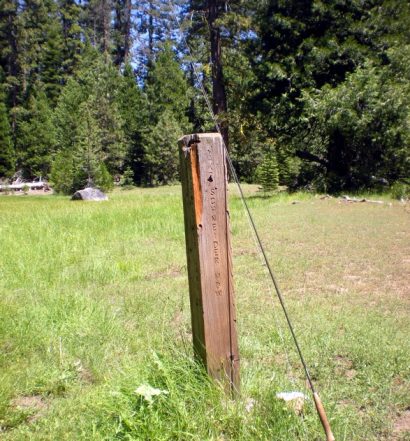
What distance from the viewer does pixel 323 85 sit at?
14102 millimetres

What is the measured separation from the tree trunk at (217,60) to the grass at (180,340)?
36.6 ft

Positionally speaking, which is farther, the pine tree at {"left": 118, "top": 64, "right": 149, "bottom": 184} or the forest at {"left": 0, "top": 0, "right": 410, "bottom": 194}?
the pine tree at {"left": 118, "top": 64, "right": 149, "bottom": 184}

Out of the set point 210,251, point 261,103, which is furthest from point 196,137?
point 261,103

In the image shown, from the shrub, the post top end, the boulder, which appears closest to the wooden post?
the post top end

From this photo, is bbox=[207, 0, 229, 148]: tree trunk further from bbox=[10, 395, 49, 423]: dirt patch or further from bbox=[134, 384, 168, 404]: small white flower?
bbox=[134, 384, 168, 404]: small white flower

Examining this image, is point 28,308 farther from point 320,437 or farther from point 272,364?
point 320,437

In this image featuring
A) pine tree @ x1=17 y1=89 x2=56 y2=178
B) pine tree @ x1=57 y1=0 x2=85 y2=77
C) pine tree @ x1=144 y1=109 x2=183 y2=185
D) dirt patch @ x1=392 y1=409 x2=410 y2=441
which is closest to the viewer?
dirt patch @ x1=392 y1=409 x2=410 y2=441

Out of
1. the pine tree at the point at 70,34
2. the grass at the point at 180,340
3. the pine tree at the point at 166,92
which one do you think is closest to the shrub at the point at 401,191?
the grass at the point at 180,340

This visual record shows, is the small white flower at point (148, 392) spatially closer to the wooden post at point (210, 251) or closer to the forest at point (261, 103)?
the wooden post at point (210, 251)

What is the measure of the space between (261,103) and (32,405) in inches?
543

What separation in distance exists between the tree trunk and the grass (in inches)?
439

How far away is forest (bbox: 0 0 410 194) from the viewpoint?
41.7ft

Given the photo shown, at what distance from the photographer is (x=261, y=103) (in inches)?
594

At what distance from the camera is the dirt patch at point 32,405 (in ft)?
7.98
